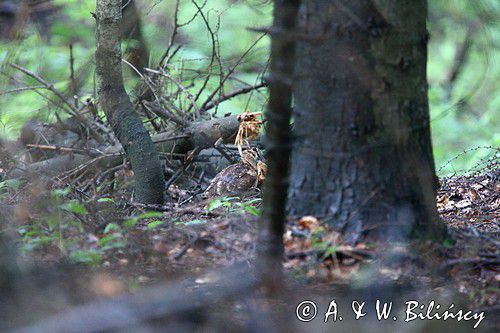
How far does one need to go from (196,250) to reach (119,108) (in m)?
2.12

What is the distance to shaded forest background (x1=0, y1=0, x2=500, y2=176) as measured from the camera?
355cm

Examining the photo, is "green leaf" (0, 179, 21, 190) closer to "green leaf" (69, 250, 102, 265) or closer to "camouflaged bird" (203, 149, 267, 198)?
"camouflaged bird" (203, 149, 267, 198)

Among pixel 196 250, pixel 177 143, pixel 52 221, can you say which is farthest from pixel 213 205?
pixel 177 143

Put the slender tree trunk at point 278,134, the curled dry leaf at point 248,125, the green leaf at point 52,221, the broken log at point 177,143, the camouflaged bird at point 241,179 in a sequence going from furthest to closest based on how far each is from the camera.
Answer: the broken log at point 177,143 → the curled dry leaf at point 248,125 → the camouflaged bird at point 241,179 → the green leaf at point 52,221 → the slender tree trunk at point 278,134

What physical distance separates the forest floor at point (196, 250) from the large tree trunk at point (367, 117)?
6.5 inches

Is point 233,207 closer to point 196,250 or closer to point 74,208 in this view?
point 196,250

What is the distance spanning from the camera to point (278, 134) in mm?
2547

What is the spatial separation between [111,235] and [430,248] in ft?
5.81

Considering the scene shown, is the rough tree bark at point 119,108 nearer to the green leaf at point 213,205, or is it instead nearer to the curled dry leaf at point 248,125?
the curled dry leaf at point 248,125

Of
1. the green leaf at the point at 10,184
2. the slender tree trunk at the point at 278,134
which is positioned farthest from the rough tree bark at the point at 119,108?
the slender tree trunk at the point at 278,134

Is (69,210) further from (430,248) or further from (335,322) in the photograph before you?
(430,248)

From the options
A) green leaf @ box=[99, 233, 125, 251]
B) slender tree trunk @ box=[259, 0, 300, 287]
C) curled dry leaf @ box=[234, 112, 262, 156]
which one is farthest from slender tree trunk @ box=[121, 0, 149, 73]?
slender tree trunk @ box=[259, 0, 300, 287]

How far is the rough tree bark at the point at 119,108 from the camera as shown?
4.93m

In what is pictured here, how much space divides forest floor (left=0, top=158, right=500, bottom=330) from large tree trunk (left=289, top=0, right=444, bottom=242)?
17 centimetres
